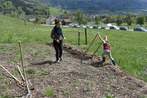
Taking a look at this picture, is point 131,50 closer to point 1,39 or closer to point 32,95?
point 1,39

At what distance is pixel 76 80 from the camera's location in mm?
15703

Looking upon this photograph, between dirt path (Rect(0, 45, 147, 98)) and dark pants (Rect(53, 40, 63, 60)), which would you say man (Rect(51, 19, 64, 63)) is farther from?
dirt path (Rect(0, 45, 147, 98))

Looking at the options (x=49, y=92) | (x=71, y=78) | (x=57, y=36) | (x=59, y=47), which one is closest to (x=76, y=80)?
(x=71, y=78)

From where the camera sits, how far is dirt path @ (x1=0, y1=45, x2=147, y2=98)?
1441 centimetres

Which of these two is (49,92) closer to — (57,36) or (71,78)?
(71,78)

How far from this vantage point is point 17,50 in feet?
74.7

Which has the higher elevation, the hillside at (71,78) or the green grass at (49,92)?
the green grass at (49,92)

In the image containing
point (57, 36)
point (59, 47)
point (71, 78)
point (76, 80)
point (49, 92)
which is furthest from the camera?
point (59, 47)

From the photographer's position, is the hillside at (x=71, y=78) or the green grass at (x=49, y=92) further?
the hillside at (x=71, y=78)

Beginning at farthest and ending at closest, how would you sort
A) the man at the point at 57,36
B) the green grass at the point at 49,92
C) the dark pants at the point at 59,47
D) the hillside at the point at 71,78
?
the dark pants at the point at 59,47, the man at the point at 57,36, the hillside at the point at 71,78, the green grass at the point at 49,92

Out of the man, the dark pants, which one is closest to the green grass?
the man

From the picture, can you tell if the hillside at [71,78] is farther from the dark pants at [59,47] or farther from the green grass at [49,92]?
the dark pants at [59,47]

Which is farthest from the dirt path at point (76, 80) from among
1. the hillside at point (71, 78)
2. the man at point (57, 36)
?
the man at point (57, 36)

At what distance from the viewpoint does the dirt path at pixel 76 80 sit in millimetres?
14406
